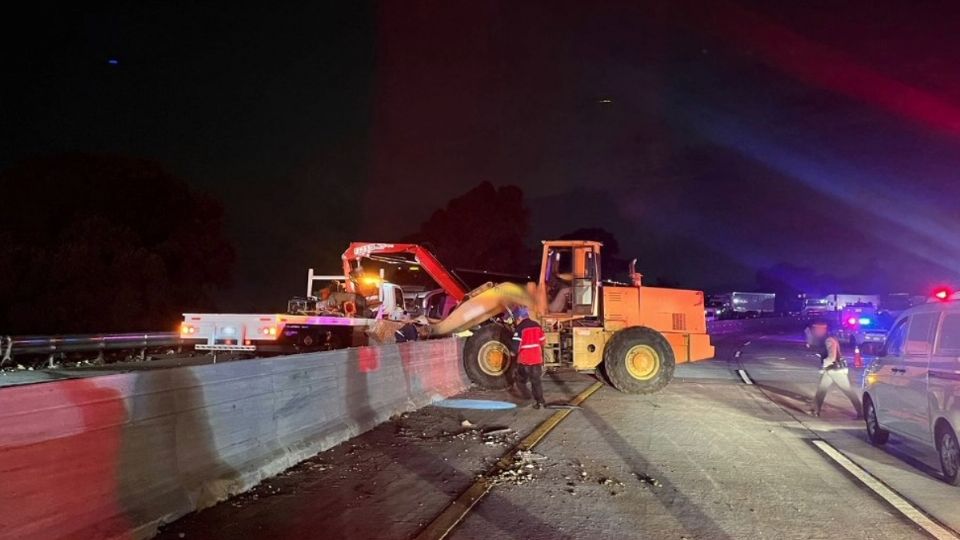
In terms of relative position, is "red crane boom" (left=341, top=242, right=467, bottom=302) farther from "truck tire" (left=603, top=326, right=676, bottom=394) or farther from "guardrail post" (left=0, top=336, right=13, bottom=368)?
"guardrail post" (left=0, top=336, right=13, bottom=368)

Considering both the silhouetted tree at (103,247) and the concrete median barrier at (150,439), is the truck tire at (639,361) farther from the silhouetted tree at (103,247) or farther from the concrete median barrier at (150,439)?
the silhouetted tree at (103,247)

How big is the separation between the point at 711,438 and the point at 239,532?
710 cm

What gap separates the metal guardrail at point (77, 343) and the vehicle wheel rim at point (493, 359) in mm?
9811

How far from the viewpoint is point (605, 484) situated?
7988mm

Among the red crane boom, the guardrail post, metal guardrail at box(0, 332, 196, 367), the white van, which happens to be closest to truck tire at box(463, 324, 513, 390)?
the red crane boom

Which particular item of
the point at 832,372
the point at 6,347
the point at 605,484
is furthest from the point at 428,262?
the point at 605,484

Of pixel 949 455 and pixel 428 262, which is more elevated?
pixel 428 262

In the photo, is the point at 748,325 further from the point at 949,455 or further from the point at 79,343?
the point at 949,455

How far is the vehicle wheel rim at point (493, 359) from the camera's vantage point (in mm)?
16922

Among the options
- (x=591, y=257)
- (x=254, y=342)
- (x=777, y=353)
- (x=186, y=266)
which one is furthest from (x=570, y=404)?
(x=186, y=266)

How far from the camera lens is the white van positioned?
26.9 ft

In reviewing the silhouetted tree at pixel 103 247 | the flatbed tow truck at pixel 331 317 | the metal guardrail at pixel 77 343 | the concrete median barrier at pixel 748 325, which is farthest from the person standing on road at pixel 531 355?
the concrete median barrier at pixel 748 325

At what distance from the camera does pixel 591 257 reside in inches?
664

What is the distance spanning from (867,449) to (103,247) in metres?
29.2
